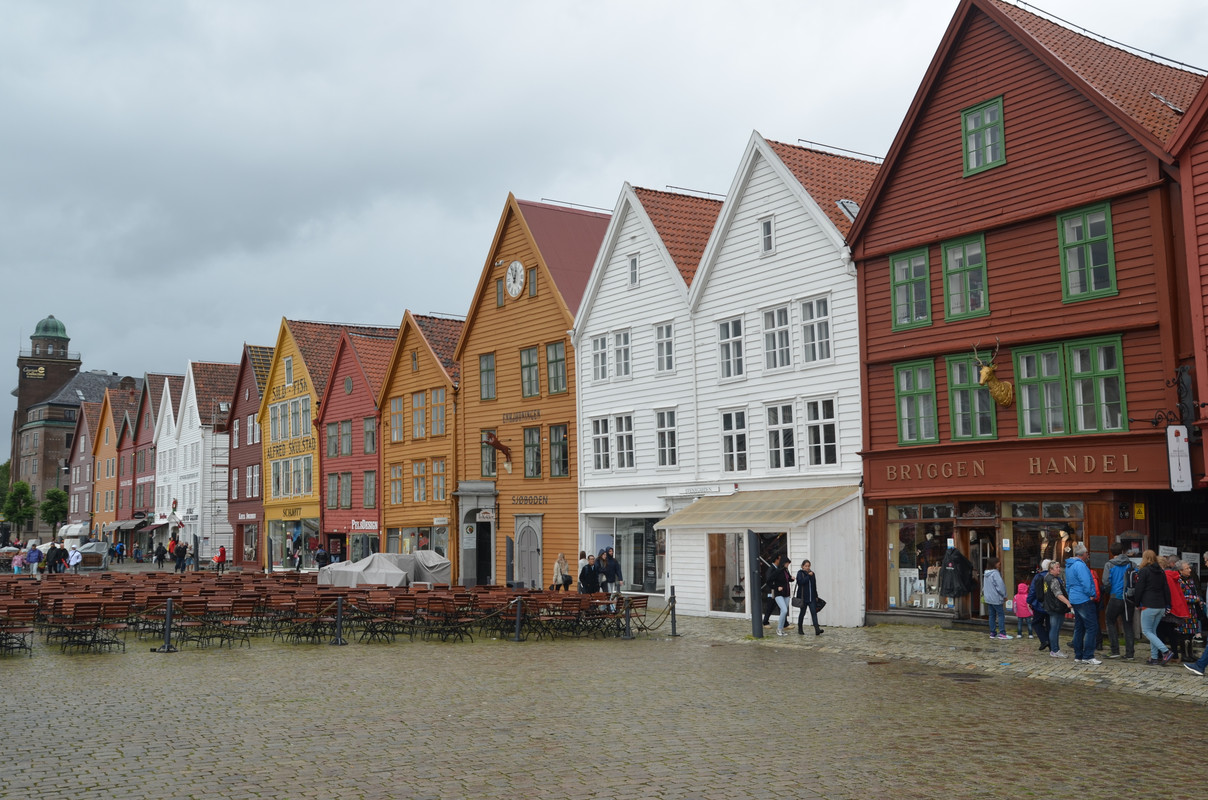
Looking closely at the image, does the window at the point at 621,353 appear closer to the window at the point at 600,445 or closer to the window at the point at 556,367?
Answer: the window at the point at 600,445

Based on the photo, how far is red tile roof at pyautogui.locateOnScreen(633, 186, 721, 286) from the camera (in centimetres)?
3397

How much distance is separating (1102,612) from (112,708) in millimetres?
16827

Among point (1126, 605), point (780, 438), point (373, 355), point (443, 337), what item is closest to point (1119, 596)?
point (1126, 605)

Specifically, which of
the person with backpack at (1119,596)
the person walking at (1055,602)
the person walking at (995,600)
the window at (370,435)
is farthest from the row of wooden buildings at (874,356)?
the window at (370,435)

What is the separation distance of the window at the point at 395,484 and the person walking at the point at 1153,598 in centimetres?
3399

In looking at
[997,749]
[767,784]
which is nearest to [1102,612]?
[997,749]

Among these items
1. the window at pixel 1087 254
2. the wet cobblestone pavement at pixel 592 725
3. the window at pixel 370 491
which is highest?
the window at pixel 1087 254

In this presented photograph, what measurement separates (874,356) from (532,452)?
15.6m

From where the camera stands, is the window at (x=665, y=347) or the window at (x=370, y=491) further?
the window at (x=370, y=491)

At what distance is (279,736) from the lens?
11.8 m

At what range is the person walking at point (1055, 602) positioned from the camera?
61.1 ft

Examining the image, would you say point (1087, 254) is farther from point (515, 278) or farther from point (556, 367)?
point (515, 278)

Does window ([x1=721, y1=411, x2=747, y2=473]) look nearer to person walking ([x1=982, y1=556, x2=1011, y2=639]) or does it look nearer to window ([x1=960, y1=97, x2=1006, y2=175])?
window ([x1=960, y1=97, x2=1006, y2=175])

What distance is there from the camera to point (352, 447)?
51469 mm
